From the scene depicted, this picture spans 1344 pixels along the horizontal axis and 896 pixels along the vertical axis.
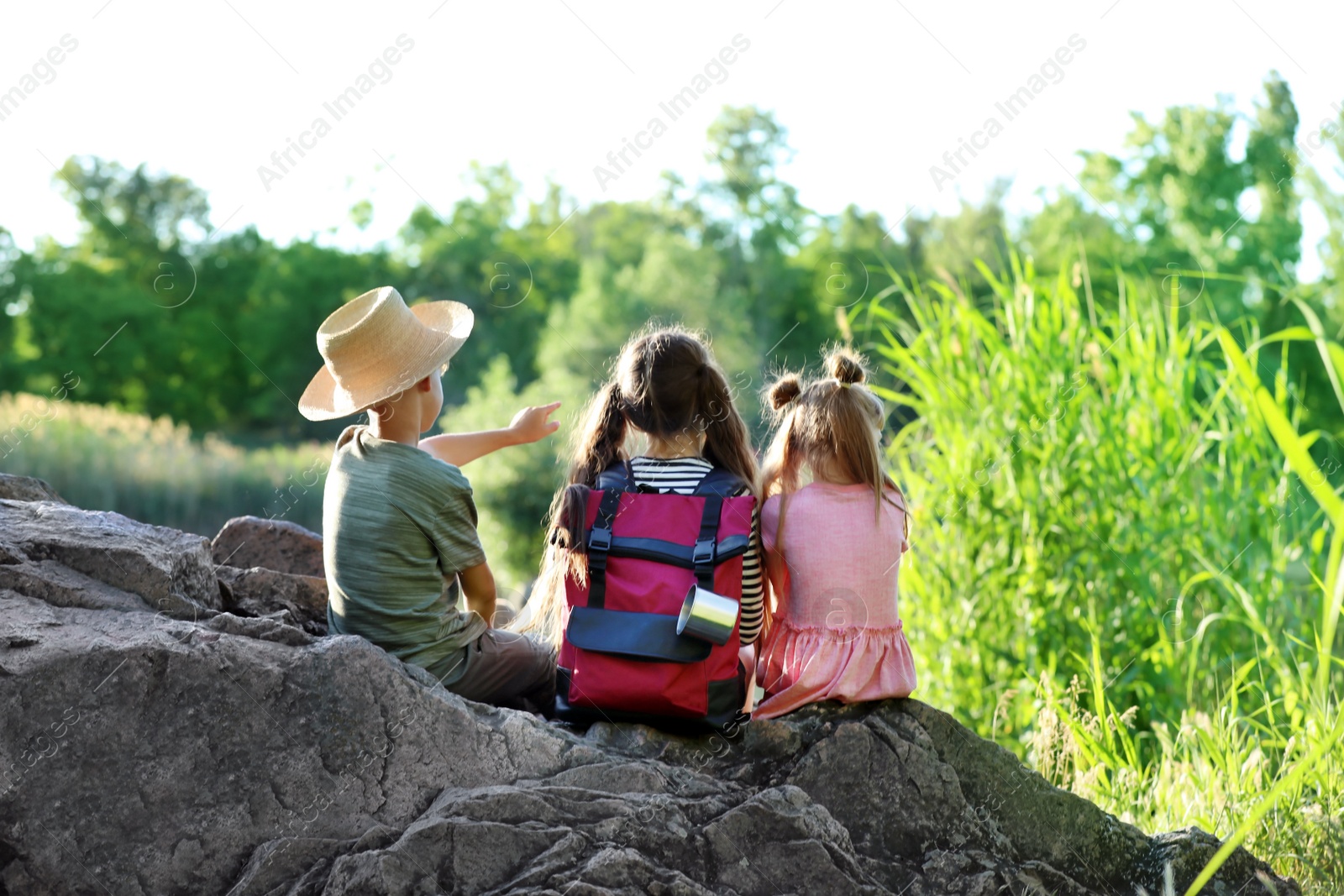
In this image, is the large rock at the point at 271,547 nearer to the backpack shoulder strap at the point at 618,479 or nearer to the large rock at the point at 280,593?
the large rock at the point at 280,593

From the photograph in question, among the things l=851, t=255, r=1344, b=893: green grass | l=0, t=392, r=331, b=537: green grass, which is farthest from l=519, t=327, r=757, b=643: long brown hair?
l=0, t=392, r=331, b=537: green grass

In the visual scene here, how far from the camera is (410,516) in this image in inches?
109

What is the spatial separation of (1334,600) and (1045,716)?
2820 mm

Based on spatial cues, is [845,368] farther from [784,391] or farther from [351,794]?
[351,794]

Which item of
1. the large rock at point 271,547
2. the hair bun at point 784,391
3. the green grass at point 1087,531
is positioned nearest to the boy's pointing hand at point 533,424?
the hair bun at point 784,391

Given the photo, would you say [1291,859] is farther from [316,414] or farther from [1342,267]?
[1342,267]

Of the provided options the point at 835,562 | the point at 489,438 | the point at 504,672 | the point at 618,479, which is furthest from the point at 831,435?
the point at 504,672

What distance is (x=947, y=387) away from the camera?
5039 mm

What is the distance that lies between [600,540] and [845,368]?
0.85m

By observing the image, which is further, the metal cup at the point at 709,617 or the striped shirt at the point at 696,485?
the striped shirt at the point at 696,485

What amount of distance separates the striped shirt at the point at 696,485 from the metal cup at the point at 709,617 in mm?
221

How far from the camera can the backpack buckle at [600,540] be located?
106 inches

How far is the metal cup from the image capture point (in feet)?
8.42

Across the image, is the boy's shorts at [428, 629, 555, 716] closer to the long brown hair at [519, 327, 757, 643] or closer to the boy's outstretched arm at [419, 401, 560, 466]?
the long brown hair at [519, 327, 757, 643]
